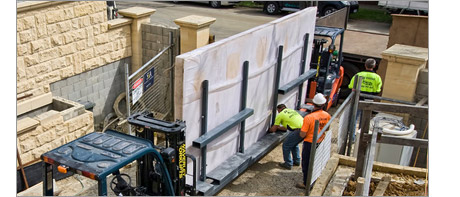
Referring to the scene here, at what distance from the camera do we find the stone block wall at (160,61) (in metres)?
10.6

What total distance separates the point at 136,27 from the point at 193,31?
5.26ft

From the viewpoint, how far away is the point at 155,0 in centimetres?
2506

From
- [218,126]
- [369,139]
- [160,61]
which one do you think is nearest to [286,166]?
[218,126]

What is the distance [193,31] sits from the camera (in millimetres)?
9984

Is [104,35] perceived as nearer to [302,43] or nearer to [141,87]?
[141,87]

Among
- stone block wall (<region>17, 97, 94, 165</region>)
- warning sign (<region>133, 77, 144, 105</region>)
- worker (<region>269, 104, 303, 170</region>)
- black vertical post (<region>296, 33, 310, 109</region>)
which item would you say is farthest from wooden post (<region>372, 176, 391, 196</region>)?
stone block wall (<region>17, 97, 94, 165</region>)

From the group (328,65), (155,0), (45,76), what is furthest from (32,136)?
(155,0)

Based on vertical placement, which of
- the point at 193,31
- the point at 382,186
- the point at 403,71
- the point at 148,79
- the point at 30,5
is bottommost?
the point at 382,186

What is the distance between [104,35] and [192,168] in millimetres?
4289

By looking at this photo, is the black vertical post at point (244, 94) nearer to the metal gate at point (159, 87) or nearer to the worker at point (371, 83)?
the metal gate at point (159, 87)

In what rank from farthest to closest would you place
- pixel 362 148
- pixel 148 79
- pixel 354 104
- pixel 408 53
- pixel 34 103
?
pixel 148 79
pixel 408 53
pixel 34 103
pixel 354 104
pixel 362 148

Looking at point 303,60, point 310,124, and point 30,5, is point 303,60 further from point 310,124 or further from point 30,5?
point 30,5

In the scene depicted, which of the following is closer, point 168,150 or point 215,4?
point 168,150

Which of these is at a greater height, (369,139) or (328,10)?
(328,10)
